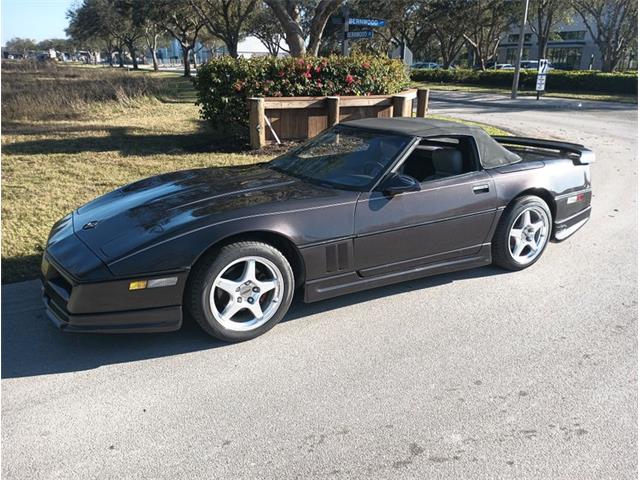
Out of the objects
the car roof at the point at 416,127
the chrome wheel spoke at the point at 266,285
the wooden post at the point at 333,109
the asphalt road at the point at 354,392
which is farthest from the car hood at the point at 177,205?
the wooden post at the point at 333,109

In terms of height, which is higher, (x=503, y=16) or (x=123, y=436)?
(x=503, y=16)

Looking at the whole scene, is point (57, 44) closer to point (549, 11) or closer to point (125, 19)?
point (125, 19)

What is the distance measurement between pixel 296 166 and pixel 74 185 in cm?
401

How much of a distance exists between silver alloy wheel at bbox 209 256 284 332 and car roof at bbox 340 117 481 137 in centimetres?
173

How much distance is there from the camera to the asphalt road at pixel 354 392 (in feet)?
8.13

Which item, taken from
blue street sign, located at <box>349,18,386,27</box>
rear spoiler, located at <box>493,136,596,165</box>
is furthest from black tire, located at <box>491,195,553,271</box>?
blue street sign, located at <box>349,18,386,27</box>

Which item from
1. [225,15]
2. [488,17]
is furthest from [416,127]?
[488,17]

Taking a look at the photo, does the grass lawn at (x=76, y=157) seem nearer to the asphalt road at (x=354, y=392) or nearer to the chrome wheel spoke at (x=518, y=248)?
the asphalt road at (x=354, y=392)

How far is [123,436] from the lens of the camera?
2609 millimetres

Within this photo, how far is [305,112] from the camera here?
32.6 ft

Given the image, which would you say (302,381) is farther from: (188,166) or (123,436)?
(188,166)

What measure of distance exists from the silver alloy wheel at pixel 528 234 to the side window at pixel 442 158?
69cm

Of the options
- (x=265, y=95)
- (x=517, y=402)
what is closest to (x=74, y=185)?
(x=265, y=95)

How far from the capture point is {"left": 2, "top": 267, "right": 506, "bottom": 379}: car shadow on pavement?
3236 mm
